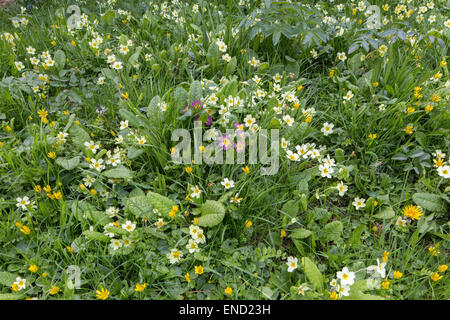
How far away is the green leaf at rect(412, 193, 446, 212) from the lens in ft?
6.58

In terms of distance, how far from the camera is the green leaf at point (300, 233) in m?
1.89

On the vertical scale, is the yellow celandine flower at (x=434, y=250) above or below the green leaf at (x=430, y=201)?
below

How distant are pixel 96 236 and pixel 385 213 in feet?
5.31

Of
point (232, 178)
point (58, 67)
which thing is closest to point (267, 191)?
point (232, 178)

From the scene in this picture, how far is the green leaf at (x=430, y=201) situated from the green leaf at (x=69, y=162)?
2.02 m

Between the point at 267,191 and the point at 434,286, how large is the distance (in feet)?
3.18

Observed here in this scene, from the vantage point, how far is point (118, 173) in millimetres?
2092

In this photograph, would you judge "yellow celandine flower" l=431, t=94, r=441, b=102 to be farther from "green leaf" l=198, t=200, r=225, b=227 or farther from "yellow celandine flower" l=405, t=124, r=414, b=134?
"green leaf" l=198, t=200, r=225, b=227

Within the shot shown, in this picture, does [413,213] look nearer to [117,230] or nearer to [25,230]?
[117,230]

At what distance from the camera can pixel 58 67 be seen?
2.81 meters

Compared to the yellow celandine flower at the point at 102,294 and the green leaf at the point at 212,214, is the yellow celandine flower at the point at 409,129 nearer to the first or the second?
the green leaf at the point at 212,214

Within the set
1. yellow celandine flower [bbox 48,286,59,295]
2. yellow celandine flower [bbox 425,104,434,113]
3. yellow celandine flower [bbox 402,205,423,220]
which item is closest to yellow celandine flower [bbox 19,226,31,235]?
yellow celandine flower [bbox 48,286,59,295]

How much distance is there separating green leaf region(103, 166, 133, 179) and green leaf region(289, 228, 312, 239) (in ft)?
3.30

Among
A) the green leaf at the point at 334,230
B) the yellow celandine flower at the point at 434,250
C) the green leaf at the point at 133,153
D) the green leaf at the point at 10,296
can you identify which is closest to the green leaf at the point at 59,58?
the green leaf at the point at 133,153
